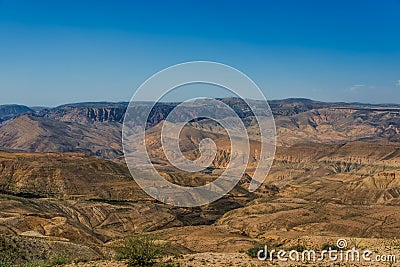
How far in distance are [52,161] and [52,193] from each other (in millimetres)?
20648

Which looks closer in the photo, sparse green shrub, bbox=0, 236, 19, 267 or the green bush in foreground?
the green bush in foreground

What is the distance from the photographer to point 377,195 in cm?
11531

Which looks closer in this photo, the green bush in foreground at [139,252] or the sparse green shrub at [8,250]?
the green bush in foreground at [139,252]

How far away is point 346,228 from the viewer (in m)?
76.4

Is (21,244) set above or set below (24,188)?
above

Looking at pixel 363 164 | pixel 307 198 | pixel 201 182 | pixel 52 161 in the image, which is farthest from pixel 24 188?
pixel 363 164

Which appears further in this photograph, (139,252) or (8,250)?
(8,250)

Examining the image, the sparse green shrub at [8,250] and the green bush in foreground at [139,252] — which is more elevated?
the green bush in foreground at [139,252]

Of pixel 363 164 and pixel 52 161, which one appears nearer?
pixel 52 161

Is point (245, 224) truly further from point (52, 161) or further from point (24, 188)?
point (52, 161)

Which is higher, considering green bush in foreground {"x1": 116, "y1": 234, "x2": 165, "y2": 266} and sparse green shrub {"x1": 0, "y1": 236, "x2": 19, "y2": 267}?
green bush in foreground {"x1": 116, "y1": 234, "x2": 165, "y2": 266}

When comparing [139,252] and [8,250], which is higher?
[139,252]

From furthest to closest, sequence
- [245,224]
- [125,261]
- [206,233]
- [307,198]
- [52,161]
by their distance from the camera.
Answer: [52,161], [307,198], [245,224], [206,233], [125,261]

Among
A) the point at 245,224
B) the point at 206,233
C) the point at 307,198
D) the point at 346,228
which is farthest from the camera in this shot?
the point at 307,198
